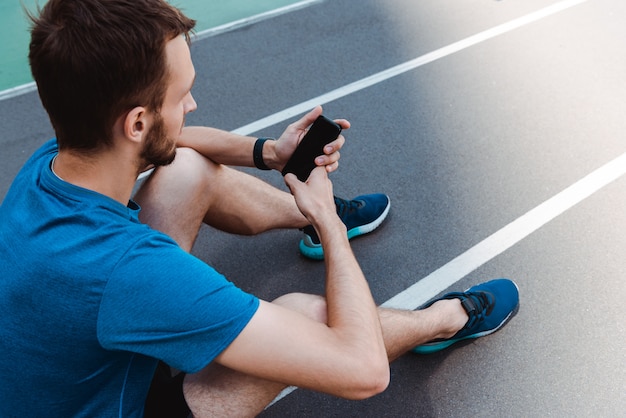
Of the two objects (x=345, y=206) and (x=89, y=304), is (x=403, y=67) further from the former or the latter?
(x=89, y=304)

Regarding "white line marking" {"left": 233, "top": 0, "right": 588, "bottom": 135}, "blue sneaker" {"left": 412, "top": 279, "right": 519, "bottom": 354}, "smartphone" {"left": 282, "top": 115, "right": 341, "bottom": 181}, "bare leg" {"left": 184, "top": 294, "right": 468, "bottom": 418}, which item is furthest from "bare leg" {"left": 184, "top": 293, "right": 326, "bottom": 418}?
"white line marking" {"left": 233, "top": 0, "right": 588, "bottom": 135}

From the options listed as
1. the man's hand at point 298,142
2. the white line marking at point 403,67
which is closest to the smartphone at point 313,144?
the man's hand at point 298,142

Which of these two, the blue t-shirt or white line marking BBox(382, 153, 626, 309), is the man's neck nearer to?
the blue t-shirt

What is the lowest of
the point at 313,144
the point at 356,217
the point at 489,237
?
the point at 489,237

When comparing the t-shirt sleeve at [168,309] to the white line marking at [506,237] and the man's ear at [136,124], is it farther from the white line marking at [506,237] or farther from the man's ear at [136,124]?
the white line marking at [506,237]

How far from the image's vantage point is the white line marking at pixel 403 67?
4.34m

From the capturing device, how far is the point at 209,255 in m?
3.29

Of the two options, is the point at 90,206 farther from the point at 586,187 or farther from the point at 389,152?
the point at 586,187

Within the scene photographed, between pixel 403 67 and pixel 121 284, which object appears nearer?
pixel 121 284

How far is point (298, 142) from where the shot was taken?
255 cm

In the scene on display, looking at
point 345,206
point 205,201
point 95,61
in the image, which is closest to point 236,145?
point 205,201

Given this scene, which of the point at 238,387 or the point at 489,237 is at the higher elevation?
the point at 238,387

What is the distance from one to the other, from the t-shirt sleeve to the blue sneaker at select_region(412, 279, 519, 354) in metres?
1.32

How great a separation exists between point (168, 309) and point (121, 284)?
0.13 metres
